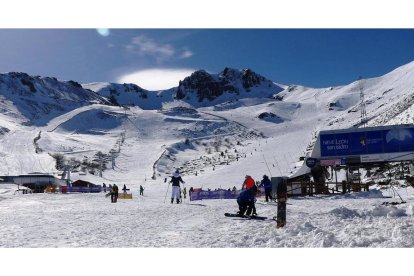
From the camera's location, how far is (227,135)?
180 metres

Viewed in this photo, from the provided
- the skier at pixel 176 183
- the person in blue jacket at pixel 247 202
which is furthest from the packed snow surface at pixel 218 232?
the skier at pixel 176 183

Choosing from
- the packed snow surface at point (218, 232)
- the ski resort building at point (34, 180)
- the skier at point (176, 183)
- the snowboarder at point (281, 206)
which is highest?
the ski resort building at point (34, 180)

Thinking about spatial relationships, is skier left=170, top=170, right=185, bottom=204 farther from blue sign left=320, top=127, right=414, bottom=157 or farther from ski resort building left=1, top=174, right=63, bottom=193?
ski resort building left=1, top=174, right=63, bottom=193

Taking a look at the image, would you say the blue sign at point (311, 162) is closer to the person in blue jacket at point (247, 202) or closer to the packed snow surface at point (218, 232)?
the packed snow surface at point (218, 232)

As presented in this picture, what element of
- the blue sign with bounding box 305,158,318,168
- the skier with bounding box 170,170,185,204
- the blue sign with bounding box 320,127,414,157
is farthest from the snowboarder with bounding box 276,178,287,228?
the blue sign with bounding box 320,127,414,157

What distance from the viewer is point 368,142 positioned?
3469 centimetres

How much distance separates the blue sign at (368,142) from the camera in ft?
111

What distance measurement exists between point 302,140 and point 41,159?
62.5 metres

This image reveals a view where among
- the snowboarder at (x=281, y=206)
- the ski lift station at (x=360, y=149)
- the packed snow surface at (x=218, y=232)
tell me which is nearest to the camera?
the packed snow surface at (x=218, y=232)

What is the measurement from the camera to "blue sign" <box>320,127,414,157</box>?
33.8 meters

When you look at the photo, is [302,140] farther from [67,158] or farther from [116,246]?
[116,246]

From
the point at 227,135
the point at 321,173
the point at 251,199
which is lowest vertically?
the point at 251,199

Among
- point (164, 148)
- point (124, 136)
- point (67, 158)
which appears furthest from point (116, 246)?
point (124, 136)
